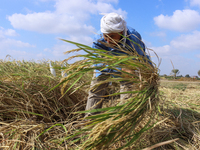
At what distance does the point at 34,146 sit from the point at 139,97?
2.62 feet

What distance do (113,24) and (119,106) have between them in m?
0.91

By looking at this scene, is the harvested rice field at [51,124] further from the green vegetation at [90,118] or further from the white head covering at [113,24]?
the white head covering at [113,24]

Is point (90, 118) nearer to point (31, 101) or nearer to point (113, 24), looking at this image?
point (31, 101)

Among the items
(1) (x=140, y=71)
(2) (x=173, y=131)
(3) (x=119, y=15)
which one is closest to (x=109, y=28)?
(3) (x=119, y=15)

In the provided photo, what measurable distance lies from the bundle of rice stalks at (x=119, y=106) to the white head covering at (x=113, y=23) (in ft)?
1.89

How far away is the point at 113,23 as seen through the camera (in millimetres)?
1531

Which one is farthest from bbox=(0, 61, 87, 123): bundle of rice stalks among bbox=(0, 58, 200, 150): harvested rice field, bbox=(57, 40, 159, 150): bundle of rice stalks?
bbox=(57, 40, 159, 150): bundle of rice stalks

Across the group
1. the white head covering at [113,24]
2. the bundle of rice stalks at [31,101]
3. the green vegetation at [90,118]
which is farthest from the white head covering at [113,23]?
the bundle of rice stalks at [31,101]

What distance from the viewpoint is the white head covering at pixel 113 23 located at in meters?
1.51

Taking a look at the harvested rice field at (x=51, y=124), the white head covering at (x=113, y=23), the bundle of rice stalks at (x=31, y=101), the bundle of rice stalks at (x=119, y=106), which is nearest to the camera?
the bundle of rice stalks at (x=119, y=106)

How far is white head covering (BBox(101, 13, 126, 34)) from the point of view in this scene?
1.51 m

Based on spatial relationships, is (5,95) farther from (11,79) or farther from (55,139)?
(55,139)

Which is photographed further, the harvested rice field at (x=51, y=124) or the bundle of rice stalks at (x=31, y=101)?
the bundle of rice stalks at (x=31, y=101)

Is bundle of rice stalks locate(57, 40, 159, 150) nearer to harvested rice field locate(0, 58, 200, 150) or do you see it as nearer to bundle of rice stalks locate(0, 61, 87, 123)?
harvested rice field locate(0, 58, 200, 150)
